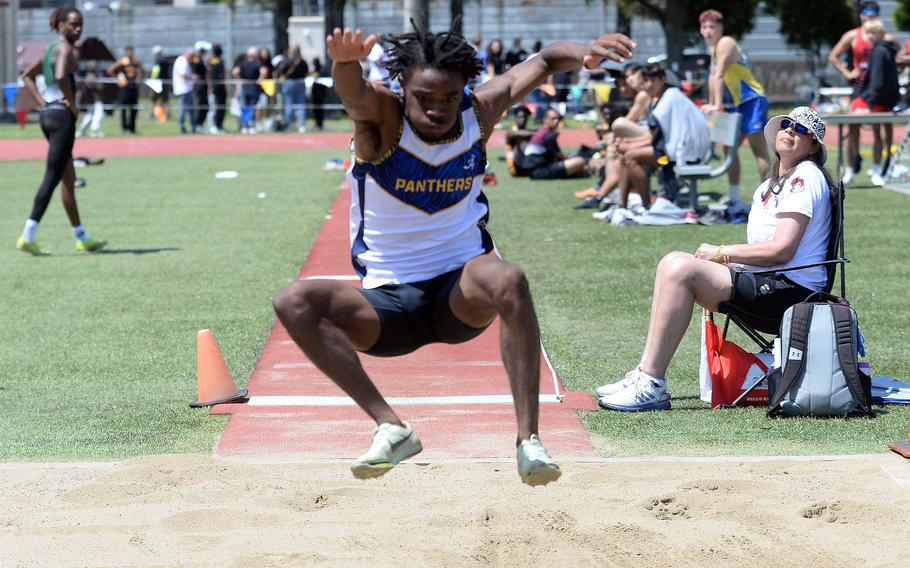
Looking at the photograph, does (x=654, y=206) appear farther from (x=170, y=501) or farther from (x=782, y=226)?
(x=170, y=501)

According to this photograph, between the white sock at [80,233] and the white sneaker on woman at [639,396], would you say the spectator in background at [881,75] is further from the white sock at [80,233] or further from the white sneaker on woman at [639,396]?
the white sneaker on woman at [639,396]

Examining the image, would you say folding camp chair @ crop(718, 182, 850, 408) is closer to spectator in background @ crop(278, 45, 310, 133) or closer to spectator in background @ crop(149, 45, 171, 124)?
spectator in background @ crop(278, 45, 310, 133)

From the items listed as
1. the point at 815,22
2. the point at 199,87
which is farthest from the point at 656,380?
the point at 815,22

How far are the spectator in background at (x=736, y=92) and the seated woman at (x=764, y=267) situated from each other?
717 cm

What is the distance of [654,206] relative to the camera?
14.0 m

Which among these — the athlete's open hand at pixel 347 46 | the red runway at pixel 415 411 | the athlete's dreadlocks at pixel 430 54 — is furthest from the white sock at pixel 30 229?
the athlete's open hand at pixel 347 46

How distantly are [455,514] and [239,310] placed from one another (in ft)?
15.5

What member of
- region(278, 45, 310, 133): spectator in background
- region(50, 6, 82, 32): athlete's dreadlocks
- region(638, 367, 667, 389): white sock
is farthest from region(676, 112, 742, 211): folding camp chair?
region(278, 45, 310, 133): spectator in background

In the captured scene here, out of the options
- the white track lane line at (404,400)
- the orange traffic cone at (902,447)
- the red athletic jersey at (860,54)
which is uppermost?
the red athletic jersey at (860,54)

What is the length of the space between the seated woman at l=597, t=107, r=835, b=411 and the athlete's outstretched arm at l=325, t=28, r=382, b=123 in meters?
2.54

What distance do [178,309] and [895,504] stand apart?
591 cm

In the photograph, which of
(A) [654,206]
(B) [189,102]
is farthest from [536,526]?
(B) [189,102]

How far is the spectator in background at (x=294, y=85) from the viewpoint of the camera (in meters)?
31.5

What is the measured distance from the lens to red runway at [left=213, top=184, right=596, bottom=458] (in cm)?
627
